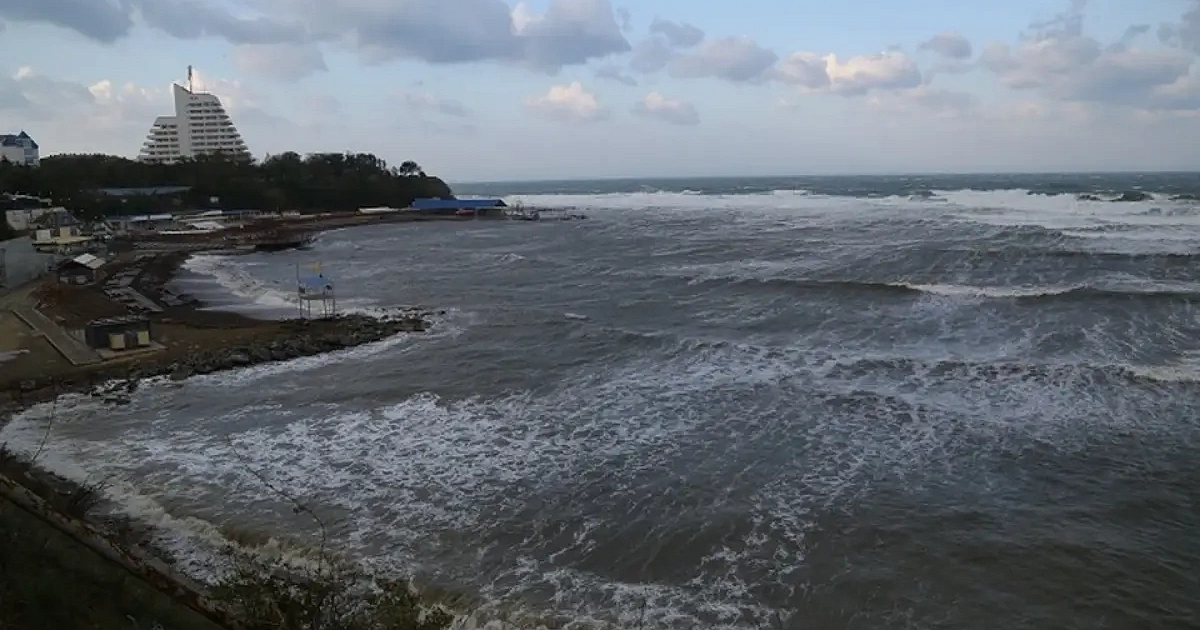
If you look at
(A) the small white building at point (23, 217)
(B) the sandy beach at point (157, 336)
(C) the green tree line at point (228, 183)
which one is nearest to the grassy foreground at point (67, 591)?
(B) the sandy beach at point (157, 336)

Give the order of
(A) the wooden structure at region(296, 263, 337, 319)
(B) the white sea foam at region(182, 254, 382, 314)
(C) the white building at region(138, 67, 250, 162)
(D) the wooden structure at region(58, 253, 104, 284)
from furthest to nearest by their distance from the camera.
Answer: (C) the white building at region(138, 67, 250, 162) → (D) the wooden structure at region(58, 253, 104, 284) → (B) the white sea foam at region(182, 254, 382, 314) → (A) the wooden structure at region(296, 263, 337, 319)

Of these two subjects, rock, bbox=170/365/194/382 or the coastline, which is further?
rock, bbox=170/365/194/382

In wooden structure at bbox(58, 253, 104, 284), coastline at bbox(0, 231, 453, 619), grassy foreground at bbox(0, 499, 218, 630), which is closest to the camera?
grassy foreground at bbox(0, 499, 218, 630)

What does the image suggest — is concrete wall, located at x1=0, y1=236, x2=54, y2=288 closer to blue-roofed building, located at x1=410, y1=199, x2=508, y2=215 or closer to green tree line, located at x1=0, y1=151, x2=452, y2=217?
green tree line, located at x1=0, y1=151, x2=452, y2=217

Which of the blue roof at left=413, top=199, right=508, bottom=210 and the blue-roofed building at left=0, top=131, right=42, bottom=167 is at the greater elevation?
the blue-roofed building at left=0, top=131, right=42, bottom=167

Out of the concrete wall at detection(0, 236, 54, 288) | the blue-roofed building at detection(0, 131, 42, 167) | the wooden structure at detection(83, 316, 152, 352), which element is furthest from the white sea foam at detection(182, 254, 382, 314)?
the blue-roofed building at detection(0, 131, 42, 167)

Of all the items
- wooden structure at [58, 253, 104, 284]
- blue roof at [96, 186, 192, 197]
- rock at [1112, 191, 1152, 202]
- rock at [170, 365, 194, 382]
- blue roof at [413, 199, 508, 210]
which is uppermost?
blue roof at [96, 186, 192, 197]
